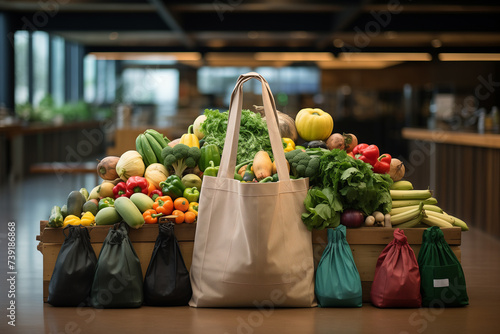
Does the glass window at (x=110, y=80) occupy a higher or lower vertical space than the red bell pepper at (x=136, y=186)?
higher

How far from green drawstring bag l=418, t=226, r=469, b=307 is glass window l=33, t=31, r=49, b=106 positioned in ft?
A: 48.5

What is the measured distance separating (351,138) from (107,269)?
159cm

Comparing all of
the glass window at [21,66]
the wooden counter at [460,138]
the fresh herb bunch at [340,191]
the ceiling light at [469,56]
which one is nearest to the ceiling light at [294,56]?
the ceiling light at [469,56]

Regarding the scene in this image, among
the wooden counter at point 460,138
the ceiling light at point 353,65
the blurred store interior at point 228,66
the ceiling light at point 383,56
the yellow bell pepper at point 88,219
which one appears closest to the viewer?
the yellow bell pepper at point 88,219

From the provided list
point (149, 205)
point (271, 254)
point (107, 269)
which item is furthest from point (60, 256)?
point (271, 254)

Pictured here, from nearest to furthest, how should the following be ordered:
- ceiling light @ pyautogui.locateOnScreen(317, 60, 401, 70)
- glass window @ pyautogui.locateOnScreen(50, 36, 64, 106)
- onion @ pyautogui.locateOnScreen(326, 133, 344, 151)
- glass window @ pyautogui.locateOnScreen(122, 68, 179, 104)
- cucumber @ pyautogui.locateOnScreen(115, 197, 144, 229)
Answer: cucumber @ pyautogui.locateOnScreen(115, 197, 144, 229) < onion @ pyautogui.locateOnScreen(326, 133, 344, 151) < glass window @ pyautogui.locateOnScreen(50, 36, 64, 106) < ceiling light @ pyautogui.locateOnScreen(317, 60, 401, 70) < glass window @ pyautogui.locateOnScreen(122, 68, 179, 104)

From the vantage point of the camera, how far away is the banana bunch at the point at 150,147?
12.0ft

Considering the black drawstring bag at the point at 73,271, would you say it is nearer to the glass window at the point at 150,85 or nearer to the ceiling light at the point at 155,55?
the ceiling light at the point at 155,55

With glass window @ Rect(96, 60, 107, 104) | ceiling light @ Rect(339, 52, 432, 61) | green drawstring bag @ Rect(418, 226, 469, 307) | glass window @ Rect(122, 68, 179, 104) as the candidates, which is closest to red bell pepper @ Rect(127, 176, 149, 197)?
green drawstring bag @ Rect(418, 226, 469, 307)

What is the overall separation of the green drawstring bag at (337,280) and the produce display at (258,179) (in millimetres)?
167

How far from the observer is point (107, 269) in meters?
2.98

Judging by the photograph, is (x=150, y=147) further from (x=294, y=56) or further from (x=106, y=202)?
(x=294, y=56)

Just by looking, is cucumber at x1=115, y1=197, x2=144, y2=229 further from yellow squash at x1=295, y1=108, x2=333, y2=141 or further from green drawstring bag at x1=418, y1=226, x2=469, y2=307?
green drawstring bag at x1=418, y1=226, x2=469, y2=307

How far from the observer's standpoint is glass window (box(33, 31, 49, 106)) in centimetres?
1666
